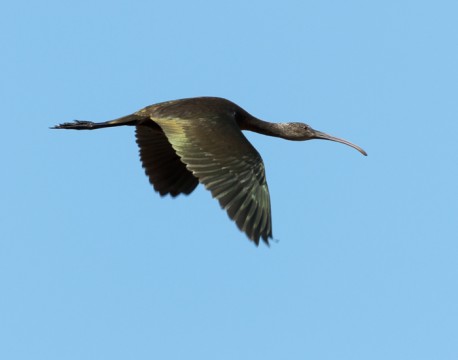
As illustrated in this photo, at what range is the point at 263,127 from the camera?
59.7ft

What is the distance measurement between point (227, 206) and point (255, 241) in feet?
2.02

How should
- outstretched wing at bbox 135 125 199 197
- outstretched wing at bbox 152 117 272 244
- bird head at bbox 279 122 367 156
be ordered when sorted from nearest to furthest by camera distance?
outstretched wing at bbox 152 117 272 244 < outstretched wing at bbox 135 125 199 197 < bird head at bbox 279 122 367 156

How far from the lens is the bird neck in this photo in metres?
17.8

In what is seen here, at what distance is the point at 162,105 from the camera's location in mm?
16750

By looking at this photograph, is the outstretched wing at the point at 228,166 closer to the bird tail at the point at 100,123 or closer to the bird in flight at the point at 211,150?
the bird in flight at the point at 211,150

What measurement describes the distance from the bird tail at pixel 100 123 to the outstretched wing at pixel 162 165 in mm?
510

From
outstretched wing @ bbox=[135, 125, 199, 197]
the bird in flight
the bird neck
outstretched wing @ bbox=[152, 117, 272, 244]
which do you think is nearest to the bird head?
the bird in flight

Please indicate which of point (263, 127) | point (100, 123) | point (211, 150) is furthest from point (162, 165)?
point (211, 150)

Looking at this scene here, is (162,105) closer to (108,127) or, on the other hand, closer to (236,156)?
(108,127)

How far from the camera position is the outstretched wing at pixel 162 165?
17609mm

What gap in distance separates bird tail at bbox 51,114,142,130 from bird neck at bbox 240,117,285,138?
6.12ft

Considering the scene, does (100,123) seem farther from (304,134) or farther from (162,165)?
(304,134)

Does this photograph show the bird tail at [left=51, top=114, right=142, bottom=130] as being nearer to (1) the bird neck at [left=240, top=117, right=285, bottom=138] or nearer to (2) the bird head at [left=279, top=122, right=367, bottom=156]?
(1) the bird neck at [left=240, top=117, right=285, bottom=138]

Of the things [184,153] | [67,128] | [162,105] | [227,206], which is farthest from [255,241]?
[67,128]
